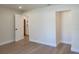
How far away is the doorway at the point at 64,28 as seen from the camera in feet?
17.4

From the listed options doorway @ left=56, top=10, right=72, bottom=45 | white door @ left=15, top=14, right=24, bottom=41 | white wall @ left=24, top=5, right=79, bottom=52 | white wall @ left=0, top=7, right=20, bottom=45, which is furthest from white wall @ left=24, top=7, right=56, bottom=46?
white wall @ left=0, top=7, right=20, bottom=45

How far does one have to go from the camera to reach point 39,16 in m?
5.43

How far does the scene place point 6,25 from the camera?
5.39 metres

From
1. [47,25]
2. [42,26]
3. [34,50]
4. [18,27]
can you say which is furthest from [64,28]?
[18,27]

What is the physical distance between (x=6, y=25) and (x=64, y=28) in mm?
3295

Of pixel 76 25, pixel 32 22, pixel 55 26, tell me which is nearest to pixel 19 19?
pixel 32 22

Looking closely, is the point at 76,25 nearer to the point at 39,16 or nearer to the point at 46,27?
the point at 46,27

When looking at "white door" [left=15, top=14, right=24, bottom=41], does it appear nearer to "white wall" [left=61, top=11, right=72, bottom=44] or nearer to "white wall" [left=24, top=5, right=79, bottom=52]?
"white wall" [left=24, top=5, right=79, bottom=52]

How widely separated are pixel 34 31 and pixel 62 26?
66.3 inches

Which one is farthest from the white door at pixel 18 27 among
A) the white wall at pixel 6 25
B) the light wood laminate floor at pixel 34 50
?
the light wood laminate floor at pixel 34 50

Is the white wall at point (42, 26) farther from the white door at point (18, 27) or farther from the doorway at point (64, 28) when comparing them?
the white door at point (18, 27)

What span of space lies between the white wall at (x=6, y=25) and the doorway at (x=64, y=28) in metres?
2.75
